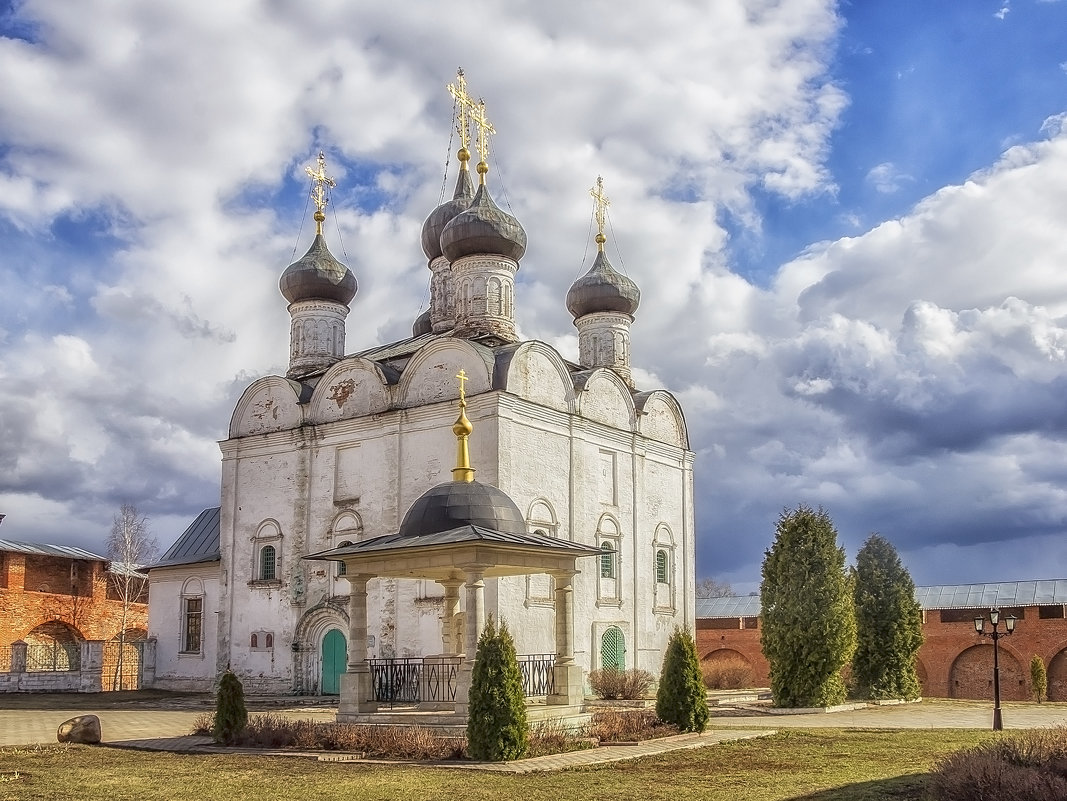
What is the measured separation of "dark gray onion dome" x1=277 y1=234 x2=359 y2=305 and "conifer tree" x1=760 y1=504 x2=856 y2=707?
525 inches

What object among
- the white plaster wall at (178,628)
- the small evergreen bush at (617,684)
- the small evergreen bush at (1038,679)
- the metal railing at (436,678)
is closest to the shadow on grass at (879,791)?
the metal railing at (436,678)

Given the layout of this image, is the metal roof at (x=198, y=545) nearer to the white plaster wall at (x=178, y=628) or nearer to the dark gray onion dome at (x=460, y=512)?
the white plaster wall at (x=178, y=628)

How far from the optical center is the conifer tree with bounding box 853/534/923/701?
23703 mm

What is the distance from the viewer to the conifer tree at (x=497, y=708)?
12.0 m

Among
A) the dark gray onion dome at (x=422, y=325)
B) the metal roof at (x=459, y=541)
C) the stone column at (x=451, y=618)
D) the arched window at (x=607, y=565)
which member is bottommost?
the stone column at (x=451, y=618)

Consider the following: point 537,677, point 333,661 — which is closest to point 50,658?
point 333,661

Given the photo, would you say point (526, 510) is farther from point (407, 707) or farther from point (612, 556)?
point (407, 707)

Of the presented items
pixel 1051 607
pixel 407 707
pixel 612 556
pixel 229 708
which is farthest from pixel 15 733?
pixel 1051 607

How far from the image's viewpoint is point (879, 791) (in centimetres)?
935

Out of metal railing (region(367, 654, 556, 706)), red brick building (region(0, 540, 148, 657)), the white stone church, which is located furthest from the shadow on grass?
red brick building (region(0, 540, 148, 657))

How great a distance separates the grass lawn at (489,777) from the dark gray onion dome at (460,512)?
3.78m

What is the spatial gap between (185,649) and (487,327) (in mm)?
11386

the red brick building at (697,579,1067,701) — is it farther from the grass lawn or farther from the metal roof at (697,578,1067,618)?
the grass lawn

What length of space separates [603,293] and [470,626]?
54.4 feet
